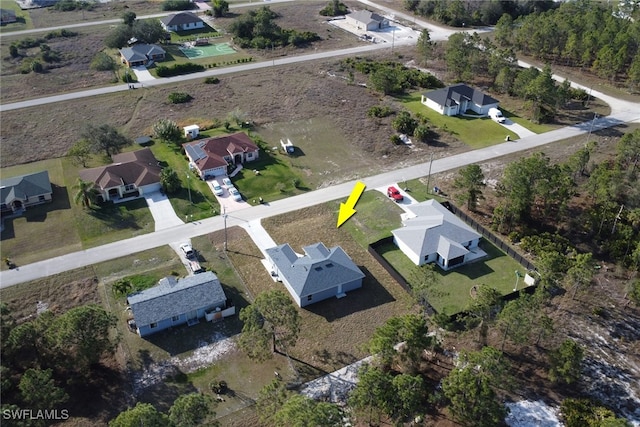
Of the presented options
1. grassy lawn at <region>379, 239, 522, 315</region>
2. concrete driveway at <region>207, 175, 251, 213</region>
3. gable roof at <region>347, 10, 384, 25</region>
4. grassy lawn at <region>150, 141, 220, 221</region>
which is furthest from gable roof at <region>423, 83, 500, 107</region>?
gable roof at <region>347, 10, 384, 25</region>

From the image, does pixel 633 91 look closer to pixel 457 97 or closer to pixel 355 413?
pixel 457 97

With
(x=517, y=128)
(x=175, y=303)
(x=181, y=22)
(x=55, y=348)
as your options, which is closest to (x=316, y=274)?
(x=175, y=303)

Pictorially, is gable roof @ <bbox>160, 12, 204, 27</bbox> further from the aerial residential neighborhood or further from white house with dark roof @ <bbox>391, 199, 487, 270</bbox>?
white house with dark roof @ <bbox>391, 199, 487, 270</bbox>

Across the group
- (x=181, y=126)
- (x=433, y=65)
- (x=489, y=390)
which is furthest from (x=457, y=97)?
(x=489, y=390)

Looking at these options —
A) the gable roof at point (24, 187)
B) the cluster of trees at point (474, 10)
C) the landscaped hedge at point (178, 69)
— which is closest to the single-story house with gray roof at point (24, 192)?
the gable roof at point (24, 187)

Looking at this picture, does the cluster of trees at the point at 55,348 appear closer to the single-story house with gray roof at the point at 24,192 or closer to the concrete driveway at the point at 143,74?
the single-story house with gray roof at the point at 24,192

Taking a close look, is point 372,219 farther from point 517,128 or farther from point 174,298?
point 517,128
